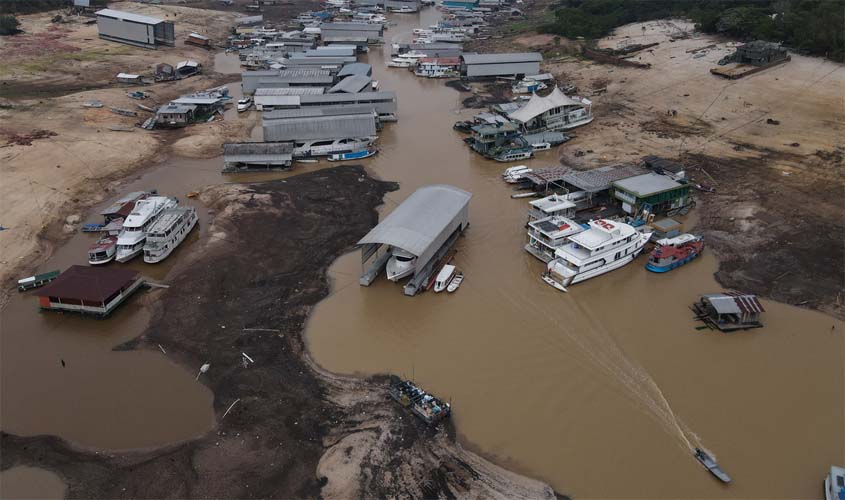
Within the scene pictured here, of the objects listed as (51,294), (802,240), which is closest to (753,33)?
(802,240)

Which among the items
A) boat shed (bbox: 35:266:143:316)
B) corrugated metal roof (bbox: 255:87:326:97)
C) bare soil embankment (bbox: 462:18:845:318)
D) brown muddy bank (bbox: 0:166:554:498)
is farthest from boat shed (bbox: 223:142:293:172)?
bare soil embankment (bbox: 462:18:845:318)

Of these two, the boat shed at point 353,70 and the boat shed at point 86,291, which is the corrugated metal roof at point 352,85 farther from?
the boat shed at point 86,291

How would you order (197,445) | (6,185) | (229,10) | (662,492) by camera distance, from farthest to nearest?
1. (229,10)
2. (6,185)
3. (197,445)
4. (662,492)

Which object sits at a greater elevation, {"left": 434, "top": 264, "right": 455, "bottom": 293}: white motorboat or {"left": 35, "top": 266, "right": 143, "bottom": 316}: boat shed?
{"left": 434, "top": 264, "right": 455, "bottom": 293}: white motorboat

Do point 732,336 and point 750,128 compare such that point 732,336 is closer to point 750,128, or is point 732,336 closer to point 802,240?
point 802,240

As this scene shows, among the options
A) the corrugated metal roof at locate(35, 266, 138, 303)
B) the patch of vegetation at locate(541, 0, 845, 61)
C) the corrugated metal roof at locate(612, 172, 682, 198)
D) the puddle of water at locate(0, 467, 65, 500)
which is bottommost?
the puddle of water at locate(0, 467, 65, 500)

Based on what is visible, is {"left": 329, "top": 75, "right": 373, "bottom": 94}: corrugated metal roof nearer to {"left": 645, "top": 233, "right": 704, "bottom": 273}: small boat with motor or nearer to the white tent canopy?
the white tent canopy
